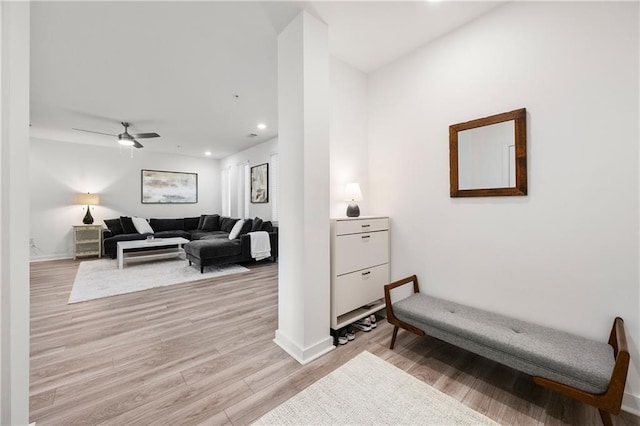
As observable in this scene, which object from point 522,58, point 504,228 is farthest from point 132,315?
point 522,58

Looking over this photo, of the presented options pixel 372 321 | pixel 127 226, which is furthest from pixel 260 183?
pixel 372 321

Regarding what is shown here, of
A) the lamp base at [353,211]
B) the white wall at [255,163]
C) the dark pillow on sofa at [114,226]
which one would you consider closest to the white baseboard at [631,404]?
the lamp base at [353,211]

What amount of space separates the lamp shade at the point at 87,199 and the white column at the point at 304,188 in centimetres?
631

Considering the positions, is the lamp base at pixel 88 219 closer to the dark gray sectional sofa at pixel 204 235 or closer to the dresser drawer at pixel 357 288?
the dark gray sectional sofa at pixel 204 235

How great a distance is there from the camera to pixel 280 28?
6.99 feet

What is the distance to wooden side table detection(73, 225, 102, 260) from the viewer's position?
18.4ft

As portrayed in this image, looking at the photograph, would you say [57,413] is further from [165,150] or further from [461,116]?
[165,150]

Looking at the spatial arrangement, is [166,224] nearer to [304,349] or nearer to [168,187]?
[168,187]

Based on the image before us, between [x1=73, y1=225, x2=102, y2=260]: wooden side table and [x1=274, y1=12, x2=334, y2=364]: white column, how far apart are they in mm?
6007

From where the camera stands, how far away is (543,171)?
1.75 metres

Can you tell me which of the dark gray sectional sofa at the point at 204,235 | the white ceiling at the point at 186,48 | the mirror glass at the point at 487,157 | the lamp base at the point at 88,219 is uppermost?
the white ceiling at the point at 186,48

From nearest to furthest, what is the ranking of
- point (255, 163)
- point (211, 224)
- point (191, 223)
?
point (255, 163) < point (211, 224) < point (191, 223)

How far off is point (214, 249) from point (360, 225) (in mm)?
3048

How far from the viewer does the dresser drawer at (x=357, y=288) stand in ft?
7.14
